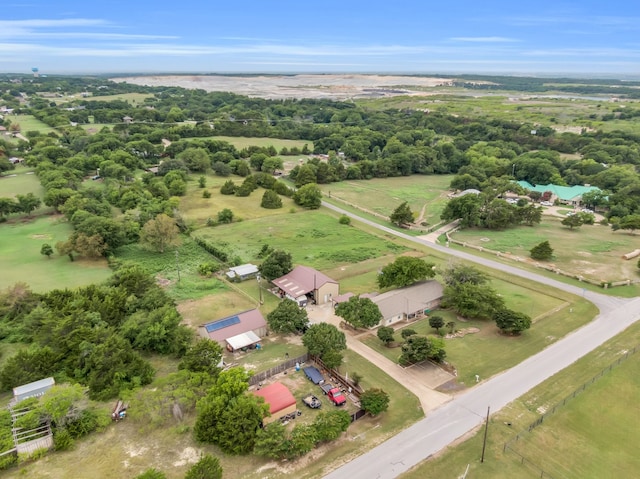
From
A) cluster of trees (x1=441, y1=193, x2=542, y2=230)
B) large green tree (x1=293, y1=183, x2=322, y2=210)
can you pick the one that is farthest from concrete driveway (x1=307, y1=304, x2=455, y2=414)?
large green tree (x1=293, y1=183, x2=322, y2=210)

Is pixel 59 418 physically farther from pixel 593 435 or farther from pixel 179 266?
pixel 593 435

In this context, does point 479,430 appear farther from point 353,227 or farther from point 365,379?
point 353,227

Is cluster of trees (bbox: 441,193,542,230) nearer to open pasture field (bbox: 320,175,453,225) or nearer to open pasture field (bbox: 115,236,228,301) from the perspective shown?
open pasture field (bbox: 320,175,453,225)

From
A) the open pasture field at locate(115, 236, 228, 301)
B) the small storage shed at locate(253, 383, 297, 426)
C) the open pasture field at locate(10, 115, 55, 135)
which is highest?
the open pasture field at locate(10, 115, 55, 135)

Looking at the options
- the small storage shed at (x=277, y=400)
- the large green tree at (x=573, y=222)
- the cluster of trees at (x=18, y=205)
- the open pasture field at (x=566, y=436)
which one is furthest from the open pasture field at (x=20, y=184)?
the large green tree at (x=573, y=222)

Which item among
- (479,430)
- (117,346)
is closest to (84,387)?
(117,346)

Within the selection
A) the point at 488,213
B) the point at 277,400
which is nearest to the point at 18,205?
the point at 277,400
